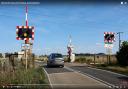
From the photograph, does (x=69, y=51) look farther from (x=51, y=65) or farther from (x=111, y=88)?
(x=111, y=88)

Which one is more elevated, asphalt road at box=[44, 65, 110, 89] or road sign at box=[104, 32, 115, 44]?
road sign at box=[104, 32, 115, 44]

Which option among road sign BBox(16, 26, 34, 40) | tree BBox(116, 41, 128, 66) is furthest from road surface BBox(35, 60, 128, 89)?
tree BBox(116, 41, 128, 66)

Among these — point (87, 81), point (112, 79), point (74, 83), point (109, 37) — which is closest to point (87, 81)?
point (87, 81)

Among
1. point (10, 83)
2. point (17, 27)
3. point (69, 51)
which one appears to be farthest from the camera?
point (69, 51)

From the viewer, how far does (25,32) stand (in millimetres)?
22328

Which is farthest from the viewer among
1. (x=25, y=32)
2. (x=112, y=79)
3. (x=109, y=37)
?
(x=109, y=37)

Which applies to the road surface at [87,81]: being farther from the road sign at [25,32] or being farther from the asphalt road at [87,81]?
the road sign at [25,32]

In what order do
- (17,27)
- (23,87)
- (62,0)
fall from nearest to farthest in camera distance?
(62,0) → (23,87) → (17,27)

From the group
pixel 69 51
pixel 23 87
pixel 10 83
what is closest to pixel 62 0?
pixel 23 87

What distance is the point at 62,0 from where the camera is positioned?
11156 mm

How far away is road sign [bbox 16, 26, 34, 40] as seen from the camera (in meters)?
22.1

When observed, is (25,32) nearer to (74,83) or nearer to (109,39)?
(74,83)

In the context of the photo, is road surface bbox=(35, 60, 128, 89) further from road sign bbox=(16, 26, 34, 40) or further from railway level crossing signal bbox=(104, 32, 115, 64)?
railway level crossing signal bbox=(104, 32, 115, 64)

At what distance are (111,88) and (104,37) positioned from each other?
966 inches
